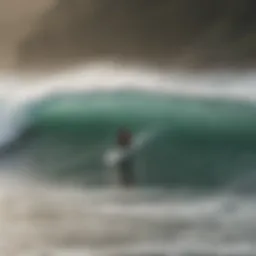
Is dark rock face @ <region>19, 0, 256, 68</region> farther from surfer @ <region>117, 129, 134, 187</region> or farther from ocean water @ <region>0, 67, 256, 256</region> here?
surfer @ <region>117, 129, 134, 187</region>

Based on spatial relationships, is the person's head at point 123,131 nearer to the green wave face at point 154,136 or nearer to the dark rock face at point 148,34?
the green wave face at point 154,136

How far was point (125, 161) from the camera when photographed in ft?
3.92

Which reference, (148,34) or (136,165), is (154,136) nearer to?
(136,165)

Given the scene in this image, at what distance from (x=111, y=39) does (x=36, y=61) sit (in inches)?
7.0

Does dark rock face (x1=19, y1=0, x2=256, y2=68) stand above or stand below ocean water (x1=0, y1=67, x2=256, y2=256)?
above

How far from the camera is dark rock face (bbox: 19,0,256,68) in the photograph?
3.95ft

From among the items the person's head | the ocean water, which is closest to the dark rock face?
the ocean water

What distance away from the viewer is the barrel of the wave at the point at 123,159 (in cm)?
119

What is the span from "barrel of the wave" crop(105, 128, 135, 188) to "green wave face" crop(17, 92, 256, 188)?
0.01 meters

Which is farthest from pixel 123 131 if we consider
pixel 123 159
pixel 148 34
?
pixel 148 34

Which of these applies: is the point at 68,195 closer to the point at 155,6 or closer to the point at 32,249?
the point at 32,249

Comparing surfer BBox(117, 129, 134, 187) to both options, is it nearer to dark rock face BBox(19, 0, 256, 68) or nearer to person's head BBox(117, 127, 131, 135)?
person's head BBox(117, 127, 131, 135)

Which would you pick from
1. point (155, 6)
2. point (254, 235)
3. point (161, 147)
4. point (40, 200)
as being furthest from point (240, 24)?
point (40, 200)

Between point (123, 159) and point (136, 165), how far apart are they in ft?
0.10
